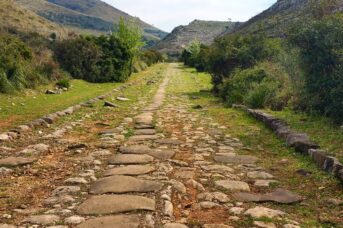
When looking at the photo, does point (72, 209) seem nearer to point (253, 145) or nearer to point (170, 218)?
point (170, 218)

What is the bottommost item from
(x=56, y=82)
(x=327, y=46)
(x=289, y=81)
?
(x=56, y=82)

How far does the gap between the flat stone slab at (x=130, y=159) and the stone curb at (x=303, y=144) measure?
238cm

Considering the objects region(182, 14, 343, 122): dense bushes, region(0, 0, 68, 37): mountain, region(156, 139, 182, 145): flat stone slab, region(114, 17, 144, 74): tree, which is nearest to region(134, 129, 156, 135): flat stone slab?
region(156, 139, 182, 145): flat stone slab

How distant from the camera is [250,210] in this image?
414cm

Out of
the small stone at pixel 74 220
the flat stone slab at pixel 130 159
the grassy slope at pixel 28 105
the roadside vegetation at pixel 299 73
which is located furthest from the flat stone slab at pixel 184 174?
the grassy slope at pixel 28 105

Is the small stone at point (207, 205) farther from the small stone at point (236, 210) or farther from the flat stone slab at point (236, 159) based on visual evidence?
the flat stone slab at point (236, 159)

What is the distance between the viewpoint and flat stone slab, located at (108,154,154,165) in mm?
5965

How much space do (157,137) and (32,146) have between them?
90.4 inches

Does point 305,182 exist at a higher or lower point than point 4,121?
higher

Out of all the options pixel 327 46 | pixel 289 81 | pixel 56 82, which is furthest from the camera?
pixel 56 82

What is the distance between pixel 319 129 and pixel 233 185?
3537 mm

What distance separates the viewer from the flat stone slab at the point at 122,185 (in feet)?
15.3

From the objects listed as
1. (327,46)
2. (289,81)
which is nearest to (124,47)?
(289,81)

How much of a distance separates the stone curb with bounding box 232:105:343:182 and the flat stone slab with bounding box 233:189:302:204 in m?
0.74
